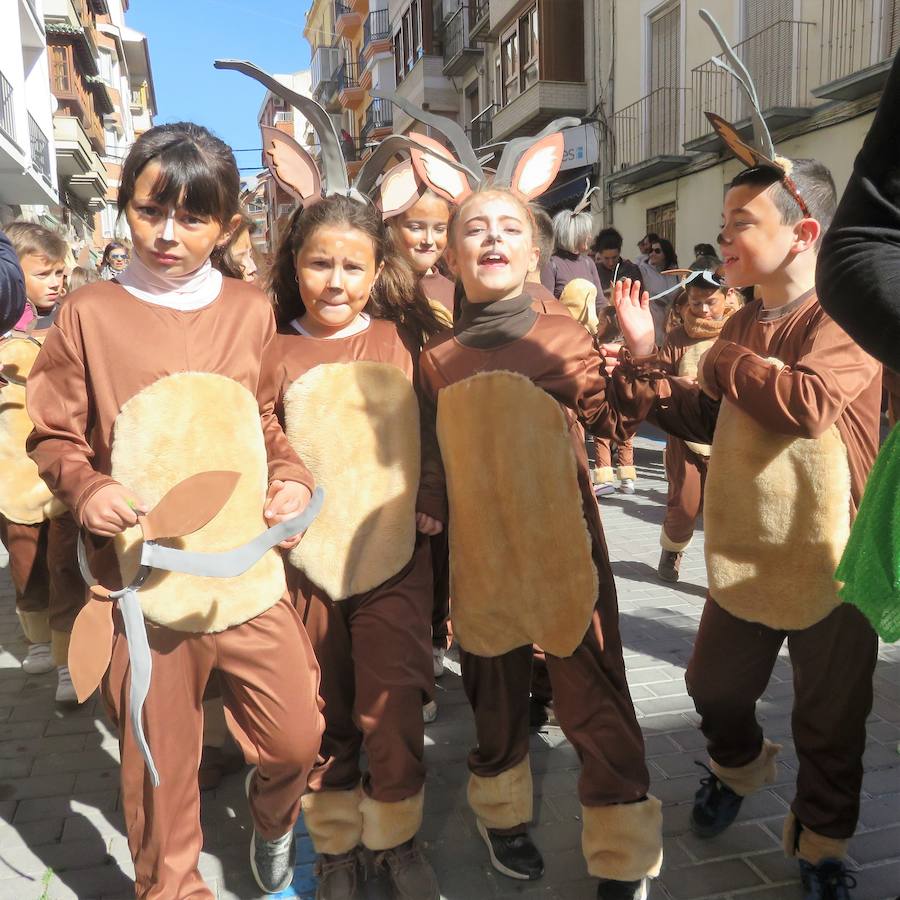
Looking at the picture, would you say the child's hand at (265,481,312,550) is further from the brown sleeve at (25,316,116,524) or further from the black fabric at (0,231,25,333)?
the black fabric at (0,231,25,333)

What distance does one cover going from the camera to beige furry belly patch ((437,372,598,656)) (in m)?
2.19

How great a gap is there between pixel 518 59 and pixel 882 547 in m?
20.6

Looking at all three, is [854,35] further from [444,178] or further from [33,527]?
[33,527]

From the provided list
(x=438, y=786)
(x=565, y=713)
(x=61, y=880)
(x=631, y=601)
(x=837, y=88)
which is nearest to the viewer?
(x=565, y=713)

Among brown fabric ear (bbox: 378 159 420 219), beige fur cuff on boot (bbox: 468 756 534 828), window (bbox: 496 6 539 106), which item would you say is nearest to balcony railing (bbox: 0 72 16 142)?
window (bbox: 496 6 539 106)

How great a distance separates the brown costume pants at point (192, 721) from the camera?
2.02 m

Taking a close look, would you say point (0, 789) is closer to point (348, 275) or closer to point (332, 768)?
point (332, 768)

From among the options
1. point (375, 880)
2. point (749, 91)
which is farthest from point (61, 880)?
point (749, 91)

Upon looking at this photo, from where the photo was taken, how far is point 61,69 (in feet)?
88.2

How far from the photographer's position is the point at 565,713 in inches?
87.8

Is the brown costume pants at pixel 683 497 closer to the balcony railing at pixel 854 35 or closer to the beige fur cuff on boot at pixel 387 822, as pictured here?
the beige fur cuff on boot at pixel 387 822

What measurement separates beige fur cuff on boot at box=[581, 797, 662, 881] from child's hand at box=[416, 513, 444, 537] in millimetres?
802

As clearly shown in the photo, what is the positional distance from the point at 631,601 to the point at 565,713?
8.48 feet

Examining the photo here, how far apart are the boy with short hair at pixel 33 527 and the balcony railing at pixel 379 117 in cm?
2994
